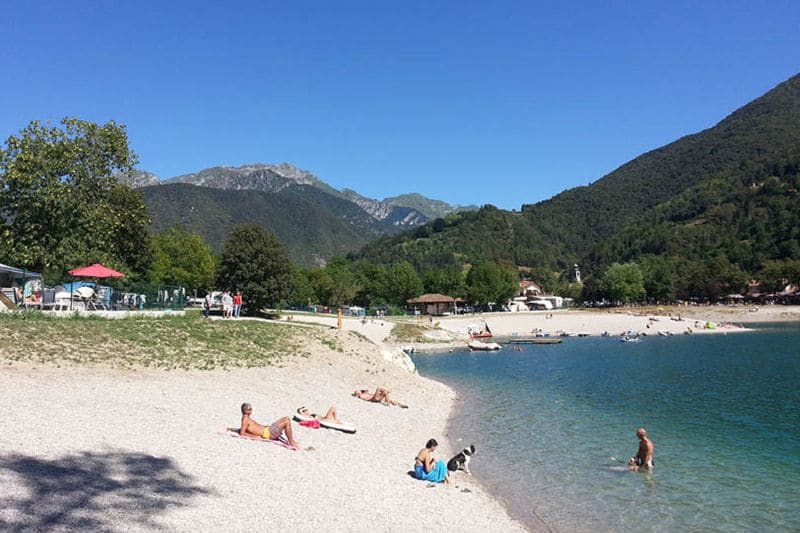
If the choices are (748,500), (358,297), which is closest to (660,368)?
(748,500)

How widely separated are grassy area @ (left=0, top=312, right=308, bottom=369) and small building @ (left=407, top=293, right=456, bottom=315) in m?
97.2

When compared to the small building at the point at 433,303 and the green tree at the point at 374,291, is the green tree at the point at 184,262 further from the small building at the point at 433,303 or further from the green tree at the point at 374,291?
the small building at the point at 433,303

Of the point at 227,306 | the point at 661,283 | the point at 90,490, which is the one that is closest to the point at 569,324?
the point at 661,283

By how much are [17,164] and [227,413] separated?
28.5 meters

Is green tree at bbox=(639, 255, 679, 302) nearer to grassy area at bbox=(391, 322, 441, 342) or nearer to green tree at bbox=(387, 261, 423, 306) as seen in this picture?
green tree at bbox=(387, 261, 423, 306)

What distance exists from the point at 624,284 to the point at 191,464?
5547 inches

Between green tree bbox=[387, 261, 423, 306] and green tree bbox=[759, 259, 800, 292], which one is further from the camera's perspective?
green tree bbox=[759, 259, 800, 292]

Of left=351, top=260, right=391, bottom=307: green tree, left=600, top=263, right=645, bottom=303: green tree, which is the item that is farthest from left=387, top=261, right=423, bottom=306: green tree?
left=600, top=263, right=645, bottom=303: green tree

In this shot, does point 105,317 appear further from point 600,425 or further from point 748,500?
point 748,500

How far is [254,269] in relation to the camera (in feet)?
181

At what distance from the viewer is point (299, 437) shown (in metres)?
15.8

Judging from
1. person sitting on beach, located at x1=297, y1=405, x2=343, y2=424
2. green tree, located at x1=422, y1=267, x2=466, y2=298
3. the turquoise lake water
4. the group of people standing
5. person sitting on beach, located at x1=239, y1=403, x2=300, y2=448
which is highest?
green tree, located at x1=422, y1=267, x2=466, y2=298

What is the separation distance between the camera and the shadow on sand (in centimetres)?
759

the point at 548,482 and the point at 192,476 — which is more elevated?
the point at 192,476
